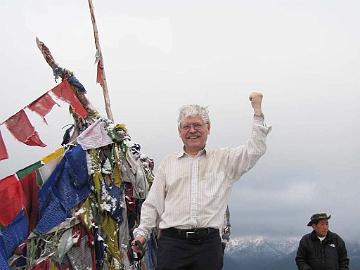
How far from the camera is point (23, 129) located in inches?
367

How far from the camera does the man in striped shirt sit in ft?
14.3

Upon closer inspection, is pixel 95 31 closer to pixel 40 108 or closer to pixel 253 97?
pixel 40 108

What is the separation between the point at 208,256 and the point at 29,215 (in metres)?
4.68

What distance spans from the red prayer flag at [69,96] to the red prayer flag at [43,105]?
0.15m

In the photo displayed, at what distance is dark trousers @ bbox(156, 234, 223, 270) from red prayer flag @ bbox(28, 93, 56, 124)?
5.54 m

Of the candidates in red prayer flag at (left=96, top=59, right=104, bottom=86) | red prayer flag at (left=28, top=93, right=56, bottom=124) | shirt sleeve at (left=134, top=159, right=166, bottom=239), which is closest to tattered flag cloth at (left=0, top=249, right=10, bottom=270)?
red prayer flag at (left=28, top=93, right=56, bottom=124)

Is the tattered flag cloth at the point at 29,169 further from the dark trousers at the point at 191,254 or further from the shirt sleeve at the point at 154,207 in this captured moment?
the dark trousers at the point at 191,254

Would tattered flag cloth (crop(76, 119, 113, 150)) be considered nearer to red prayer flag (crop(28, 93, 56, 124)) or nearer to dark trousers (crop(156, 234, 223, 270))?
red prayer flag (crop(28, 93, 56, 124))

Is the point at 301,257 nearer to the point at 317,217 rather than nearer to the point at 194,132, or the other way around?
the point at 317,217

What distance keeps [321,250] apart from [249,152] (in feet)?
14.4

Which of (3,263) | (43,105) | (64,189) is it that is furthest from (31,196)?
(43,105)

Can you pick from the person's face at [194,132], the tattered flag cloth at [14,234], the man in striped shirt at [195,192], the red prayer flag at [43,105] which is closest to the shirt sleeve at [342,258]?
the man in striped shirt at [195,192]

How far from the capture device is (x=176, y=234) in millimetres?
4414

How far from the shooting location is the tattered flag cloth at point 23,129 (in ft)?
30.4
